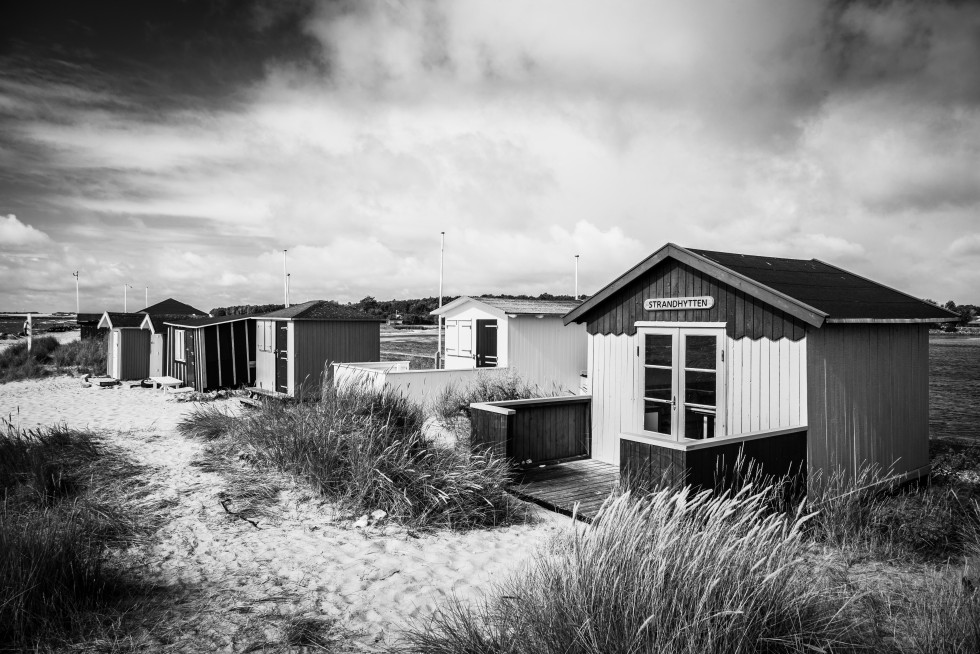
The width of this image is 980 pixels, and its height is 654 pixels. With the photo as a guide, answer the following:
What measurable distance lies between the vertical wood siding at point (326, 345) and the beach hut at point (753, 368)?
9.74m

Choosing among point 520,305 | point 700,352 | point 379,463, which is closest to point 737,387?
point 700,352

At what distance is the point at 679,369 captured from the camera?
320 inches

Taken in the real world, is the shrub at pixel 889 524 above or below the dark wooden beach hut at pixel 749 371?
below

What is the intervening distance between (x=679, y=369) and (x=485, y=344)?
9.82m

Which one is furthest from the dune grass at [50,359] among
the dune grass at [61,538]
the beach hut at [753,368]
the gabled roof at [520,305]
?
the beach hut at [753,368]

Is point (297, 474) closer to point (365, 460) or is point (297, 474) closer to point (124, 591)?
point (365, 460)

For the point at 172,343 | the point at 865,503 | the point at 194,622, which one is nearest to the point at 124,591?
the point at 194,622

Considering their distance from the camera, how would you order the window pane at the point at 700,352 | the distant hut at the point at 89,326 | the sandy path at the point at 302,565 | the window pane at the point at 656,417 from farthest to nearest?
the distant hut at the point at 89,326 < the window pane at the point at 656,417 < the window pane at the point at 700,352 < the sandy path at the point at 302,565

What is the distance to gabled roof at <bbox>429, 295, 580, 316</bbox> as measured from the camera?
1639 centimetres

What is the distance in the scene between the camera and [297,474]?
295 inches

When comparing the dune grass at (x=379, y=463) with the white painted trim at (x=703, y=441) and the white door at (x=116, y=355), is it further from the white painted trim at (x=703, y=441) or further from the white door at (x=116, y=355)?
the white door at (x=116, y=355)

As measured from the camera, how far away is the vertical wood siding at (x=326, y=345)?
17.0 metres

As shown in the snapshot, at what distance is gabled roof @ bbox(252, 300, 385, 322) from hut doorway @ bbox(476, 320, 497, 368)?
3.29 meters

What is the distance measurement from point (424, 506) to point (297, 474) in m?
1.88
